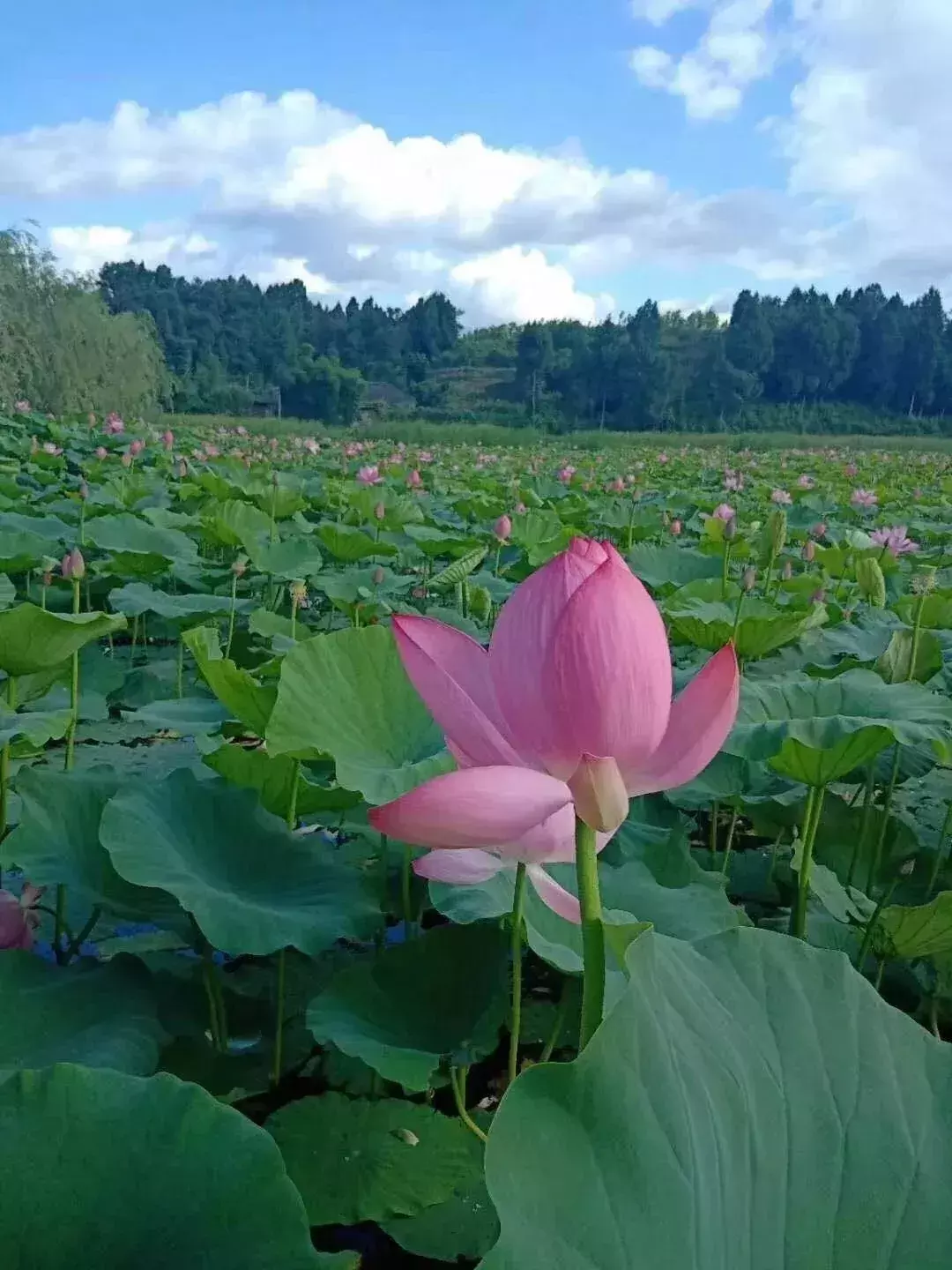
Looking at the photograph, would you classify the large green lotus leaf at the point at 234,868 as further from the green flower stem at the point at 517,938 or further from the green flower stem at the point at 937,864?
the green flower stem at the point at 937,864

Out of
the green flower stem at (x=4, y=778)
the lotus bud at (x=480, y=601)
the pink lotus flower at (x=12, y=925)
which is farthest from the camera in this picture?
the lotus bud at (x=480, y=601)


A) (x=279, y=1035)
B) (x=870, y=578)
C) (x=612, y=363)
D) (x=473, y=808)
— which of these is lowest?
(x=279, y=1035)

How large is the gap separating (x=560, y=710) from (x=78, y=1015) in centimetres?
59

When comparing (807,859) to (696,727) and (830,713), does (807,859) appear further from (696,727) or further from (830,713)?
(696,727)

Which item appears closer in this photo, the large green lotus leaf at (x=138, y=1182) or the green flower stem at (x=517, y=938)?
the large green lotus leaf at (x=138, y=1182)

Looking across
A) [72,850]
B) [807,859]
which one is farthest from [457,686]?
[807,859]

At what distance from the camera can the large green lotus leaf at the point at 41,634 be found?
→ 1.11 meters

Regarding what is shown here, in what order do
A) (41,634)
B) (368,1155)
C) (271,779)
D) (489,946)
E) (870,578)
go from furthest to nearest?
1. (870,578)
2. (41,634)
3. (271,779)
4. (489,946)
5. (368,1155)

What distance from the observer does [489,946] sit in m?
0.90

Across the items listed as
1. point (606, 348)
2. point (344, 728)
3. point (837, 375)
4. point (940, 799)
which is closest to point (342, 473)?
point (940, 799)

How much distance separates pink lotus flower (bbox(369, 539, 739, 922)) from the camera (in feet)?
1.33

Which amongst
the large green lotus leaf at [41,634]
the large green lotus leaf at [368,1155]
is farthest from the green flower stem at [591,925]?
the large green lotus leaf at [41,634]

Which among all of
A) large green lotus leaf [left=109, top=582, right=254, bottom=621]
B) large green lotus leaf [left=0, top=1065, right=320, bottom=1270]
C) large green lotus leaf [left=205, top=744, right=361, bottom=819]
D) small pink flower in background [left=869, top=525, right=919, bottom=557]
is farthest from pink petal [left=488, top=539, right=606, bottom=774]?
small pink flower in background [left=869, top=525, right=919, bottom=557]

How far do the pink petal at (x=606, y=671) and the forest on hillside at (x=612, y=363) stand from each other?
39295mm
